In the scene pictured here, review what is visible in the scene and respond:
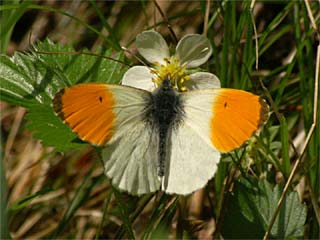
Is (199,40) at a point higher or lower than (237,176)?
higher

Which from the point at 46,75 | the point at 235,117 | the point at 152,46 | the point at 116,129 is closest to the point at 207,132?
the point at 235,117

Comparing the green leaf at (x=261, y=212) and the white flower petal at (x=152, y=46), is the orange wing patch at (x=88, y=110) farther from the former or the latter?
the green leaf at (x=261, y=212)

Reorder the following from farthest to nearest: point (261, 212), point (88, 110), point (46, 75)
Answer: point (46, 75) → point (261, 212) → point (88, 110)

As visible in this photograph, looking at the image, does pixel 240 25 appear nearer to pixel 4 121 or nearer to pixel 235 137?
pixel 235 137

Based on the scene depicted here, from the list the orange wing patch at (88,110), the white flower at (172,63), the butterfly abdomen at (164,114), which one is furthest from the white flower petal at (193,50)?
the orange wing patch at (88,110)

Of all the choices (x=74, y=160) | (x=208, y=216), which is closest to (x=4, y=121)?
(x=74, y=160)

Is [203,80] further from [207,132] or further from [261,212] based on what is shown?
[261,212]

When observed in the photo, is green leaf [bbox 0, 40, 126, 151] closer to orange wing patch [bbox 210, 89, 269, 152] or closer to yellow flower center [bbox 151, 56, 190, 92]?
yellow flower center [bbox 151, 56, 190, 92]
